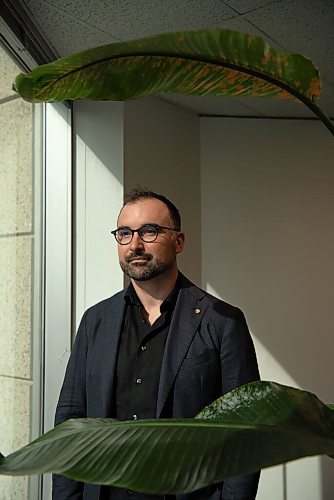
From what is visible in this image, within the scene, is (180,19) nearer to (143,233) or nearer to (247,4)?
(247,4)

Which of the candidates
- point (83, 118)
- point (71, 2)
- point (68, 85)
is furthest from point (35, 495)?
point (68, 85)

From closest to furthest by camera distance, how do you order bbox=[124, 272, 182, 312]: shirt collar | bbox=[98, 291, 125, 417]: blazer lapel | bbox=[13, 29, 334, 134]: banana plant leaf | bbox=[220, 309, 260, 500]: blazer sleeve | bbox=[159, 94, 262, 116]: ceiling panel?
bbox=[13, 29, 334, 134]: banana plant leaf < bbox=[220, 309, 260, 500]: blazer sleeve < bbox=[98, 291, 125, 417]: blazer lapel < bbox=[124, 272, 182, 312]: shirt collar < bbox=[159, 94, 262, 116]: ceiling panel

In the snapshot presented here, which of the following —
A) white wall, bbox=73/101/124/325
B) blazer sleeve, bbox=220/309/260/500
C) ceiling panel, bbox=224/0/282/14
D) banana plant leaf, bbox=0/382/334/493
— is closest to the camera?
banana plant leaf, bbox=0/382/334/493

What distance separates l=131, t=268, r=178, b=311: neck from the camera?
195 centimetres

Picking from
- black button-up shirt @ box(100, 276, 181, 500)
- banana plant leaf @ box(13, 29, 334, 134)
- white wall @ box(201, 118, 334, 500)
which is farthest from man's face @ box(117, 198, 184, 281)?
white wall @ box(201, 118, 334, 500)

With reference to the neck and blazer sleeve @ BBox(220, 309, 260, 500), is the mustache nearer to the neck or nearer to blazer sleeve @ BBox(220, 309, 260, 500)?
the neck

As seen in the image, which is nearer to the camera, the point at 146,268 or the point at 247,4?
the point at 146,268

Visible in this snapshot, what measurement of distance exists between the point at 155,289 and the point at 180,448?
1461 millimetres

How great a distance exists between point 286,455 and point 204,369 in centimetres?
134

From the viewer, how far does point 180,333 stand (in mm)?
1872

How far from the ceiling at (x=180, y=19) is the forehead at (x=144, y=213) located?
763mm

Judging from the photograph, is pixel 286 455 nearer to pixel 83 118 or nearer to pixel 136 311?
pixel 136 311

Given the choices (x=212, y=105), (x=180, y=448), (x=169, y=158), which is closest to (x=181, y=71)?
(x=180, y=448)

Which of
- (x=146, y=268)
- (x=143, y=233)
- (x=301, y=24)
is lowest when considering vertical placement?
(x=146, y=268)
